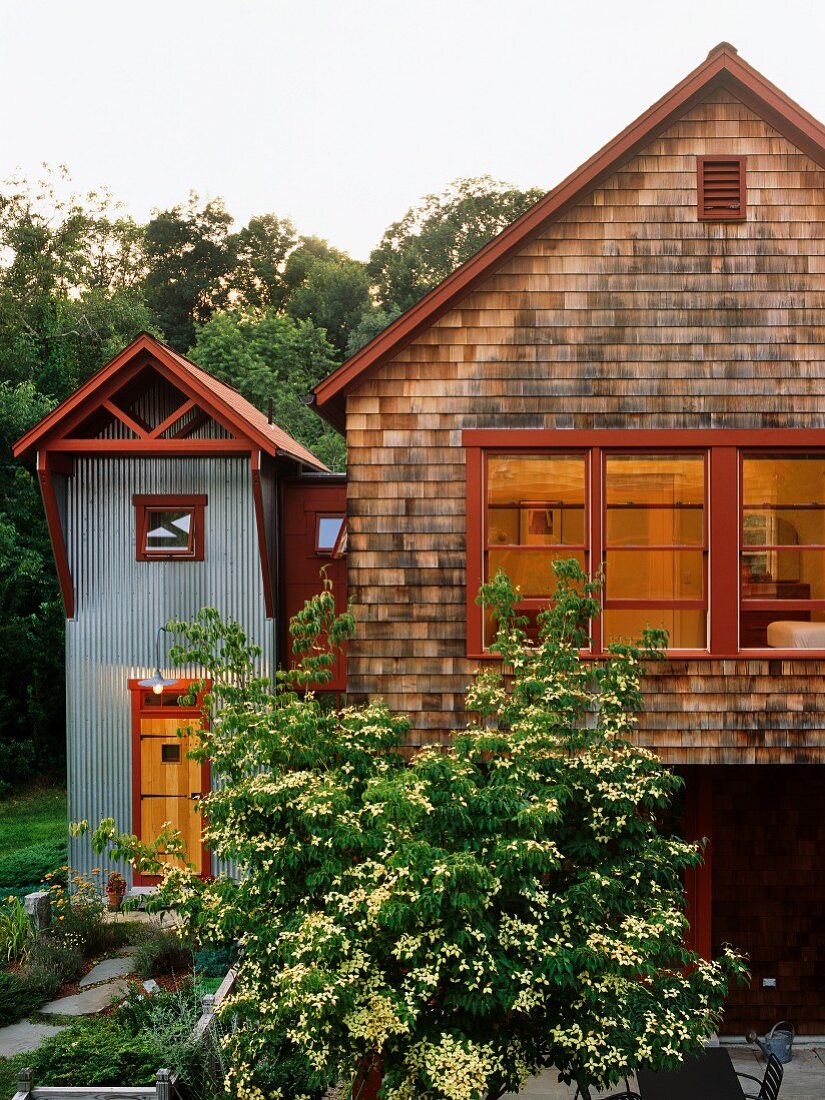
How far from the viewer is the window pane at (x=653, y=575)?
9.53 meters

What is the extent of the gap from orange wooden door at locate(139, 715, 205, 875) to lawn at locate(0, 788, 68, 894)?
236 cm

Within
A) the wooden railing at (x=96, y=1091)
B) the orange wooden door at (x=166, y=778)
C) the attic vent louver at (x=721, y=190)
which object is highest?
the attic vent louver at (x=721, y=190)

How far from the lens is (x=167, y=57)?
32375mm

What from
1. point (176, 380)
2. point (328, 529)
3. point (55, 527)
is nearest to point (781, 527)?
point (328, 529)

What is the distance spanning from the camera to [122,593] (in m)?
13.4

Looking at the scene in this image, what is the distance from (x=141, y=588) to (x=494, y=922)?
28.8 ft

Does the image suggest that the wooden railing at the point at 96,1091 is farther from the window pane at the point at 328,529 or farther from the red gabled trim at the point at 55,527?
the window pane at the point at 328,529

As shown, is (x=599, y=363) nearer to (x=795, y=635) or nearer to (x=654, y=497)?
(x=654, y=497)

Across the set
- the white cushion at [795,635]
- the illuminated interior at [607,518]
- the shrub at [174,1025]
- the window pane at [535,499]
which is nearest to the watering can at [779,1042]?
the white cushion at [795,635]

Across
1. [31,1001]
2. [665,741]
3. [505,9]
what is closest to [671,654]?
[665,741]

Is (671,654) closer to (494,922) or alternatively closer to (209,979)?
(494,922)

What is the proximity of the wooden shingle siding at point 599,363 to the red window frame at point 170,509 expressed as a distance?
→ 5.04 meters

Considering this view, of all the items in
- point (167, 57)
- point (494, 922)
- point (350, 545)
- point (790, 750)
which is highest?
point (167, 57)

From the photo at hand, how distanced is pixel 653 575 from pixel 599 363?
2.37 meters
